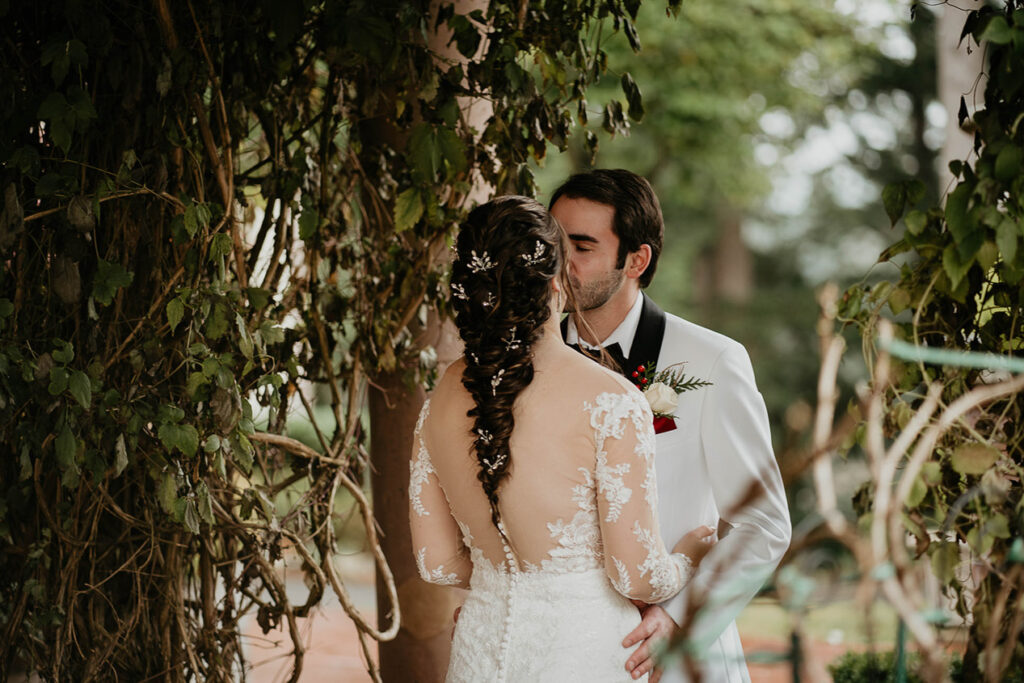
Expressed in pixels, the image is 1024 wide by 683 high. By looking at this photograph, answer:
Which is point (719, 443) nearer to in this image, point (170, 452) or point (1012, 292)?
point (1012, 292)

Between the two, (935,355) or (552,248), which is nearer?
(935,355)

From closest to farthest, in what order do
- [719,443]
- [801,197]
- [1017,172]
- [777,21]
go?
[1017,172] → [719,443] → [777,21] → [801,197]

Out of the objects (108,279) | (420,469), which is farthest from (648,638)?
(108,279)

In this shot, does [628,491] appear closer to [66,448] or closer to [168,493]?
[168,493]

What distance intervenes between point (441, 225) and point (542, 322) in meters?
1.09

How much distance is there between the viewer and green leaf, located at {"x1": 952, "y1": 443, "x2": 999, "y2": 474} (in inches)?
67.6

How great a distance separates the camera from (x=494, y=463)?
6.29 feet

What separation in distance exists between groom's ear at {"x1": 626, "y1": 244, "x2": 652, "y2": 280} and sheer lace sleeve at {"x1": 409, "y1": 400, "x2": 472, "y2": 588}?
2.43ft

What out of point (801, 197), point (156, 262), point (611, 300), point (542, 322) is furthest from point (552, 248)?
point (801, 197)

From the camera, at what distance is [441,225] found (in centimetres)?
296

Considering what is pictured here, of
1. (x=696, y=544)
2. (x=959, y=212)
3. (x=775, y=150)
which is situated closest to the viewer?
→ (x=959, y=212)

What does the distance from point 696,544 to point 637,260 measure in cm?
79

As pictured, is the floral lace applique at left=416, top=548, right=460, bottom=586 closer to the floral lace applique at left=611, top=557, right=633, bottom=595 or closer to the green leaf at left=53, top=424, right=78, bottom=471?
the floral lace applique at left=611, top=557, right=633, bottom=595

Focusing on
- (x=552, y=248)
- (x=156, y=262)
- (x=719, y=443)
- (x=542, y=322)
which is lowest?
(x=719, y=443)
